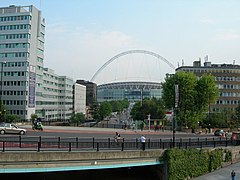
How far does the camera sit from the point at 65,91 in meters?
150

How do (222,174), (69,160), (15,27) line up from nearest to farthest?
(69,160)
(222,174)
(15,27)

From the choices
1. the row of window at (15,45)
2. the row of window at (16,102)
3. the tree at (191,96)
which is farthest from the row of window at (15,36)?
the tree at (191,96)

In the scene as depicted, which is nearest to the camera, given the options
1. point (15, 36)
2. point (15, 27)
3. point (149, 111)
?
point (15, 36)

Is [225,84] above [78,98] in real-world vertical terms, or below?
above

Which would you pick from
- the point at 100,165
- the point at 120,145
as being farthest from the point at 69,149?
the point at 120,145

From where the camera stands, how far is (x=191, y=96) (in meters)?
74.8

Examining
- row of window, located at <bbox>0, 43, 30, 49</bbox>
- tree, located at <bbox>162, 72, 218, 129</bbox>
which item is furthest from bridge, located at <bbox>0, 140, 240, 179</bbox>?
row of window, located at <bbox>0, 43, 30, 49</bbox>

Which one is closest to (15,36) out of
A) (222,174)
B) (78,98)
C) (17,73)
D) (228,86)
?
(17,73)

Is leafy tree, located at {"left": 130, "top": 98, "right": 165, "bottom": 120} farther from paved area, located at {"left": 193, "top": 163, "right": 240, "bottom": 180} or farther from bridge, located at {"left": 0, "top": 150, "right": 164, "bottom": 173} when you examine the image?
bridge, located at {"left": 0, "top": 150, "right": 164, "bottom": 173}

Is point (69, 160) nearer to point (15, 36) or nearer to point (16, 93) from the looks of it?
point (16, 93)

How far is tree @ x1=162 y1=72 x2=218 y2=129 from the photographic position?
74375 mm

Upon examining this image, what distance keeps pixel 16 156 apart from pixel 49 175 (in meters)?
10.1

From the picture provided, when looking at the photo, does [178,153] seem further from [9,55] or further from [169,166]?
[9,55]

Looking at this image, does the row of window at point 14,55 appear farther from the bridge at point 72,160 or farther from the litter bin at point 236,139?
the bridge at point 72,160
